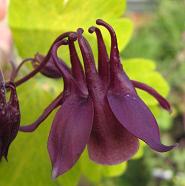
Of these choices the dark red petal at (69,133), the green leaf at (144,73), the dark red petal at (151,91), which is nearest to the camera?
the dark red petal at (69,133)

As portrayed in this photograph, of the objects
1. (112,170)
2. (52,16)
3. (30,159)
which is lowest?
(112,170)

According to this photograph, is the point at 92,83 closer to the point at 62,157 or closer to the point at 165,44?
the point at 62,157

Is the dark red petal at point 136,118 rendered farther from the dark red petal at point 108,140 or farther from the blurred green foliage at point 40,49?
the blurred green foliage at point 40,49

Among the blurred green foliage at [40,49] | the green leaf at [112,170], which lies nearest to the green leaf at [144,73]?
the blurred green foliage at [40,49]

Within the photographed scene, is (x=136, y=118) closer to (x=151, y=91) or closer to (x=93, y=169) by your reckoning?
(x=151, y=91)

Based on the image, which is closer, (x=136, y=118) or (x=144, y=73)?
(x=136, y=118)

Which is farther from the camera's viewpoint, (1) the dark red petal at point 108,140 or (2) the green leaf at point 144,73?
(2) the green leaf at point 144,73

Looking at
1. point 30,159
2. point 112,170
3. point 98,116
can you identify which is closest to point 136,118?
point 98,116
